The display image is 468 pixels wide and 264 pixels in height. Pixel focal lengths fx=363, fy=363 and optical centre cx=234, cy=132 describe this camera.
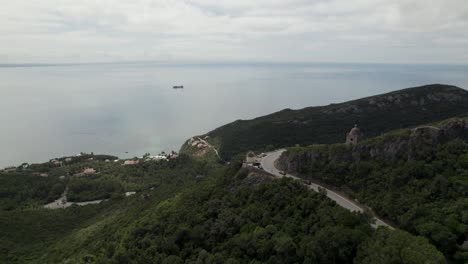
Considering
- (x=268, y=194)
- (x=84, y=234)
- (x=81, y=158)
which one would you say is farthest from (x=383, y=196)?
(x=81, y=158)

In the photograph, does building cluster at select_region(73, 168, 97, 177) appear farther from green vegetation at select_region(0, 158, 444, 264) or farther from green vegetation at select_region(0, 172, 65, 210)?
green vegetation at select_region(0, 158, 444, 264)

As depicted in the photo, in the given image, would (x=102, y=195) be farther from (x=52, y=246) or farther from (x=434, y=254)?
(x=434, y=254)

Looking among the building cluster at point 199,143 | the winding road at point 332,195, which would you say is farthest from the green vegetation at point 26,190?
the winding road at point 332,195

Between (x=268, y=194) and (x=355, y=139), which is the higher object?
(x=355, y=139)

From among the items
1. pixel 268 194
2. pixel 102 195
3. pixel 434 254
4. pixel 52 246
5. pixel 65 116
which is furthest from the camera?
pixel 65 116

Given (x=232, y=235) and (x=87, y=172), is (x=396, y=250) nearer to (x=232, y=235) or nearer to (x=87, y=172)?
(x=232, y=235)

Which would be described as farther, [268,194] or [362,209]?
[268,194]

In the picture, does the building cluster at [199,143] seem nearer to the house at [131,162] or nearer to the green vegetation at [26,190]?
the house at [131,162]
